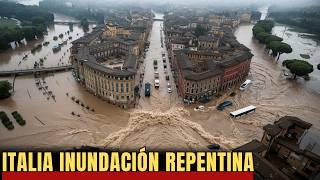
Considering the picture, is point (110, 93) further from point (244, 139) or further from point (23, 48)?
point (23, 48)

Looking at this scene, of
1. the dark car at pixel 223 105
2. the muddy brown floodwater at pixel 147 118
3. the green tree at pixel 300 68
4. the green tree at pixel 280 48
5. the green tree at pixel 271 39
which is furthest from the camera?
the green tree at pixel 271 39

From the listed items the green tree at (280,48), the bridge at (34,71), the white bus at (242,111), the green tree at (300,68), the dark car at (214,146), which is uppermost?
the green tree at (280,48)

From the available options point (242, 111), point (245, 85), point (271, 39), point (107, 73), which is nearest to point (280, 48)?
point (271, 39)

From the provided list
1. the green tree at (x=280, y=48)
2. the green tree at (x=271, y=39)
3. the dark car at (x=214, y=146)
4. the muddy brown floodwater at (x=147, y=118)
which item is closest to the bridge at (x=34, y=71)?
the muddy brown floodwater at (x=147, y=118)

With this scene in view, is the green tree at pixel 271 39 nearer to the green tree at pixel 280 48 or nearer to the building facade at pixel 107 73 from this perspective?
the green tree at pixel 280 48

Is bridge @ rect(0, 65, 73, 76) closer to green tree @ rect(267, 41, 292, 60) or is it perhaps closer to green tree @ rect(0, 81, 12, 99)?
green tree @ rect(0, 81, 12, 99)

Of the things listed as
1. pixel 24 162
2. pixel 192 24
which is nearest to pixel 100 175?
pixel 24 162

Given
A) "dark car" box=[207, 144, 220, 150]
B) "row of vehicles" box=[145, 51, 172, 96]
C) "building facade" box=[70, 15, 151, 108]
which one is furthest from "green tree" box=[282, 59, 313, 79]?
"building facade" box=[70, 15, 151, 108]

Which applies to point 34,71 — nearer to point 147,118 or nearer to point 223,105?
point 147,118

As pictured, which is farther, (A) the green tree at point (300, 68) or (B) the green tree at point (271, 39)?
(B) the green tree at point (271, 39)
